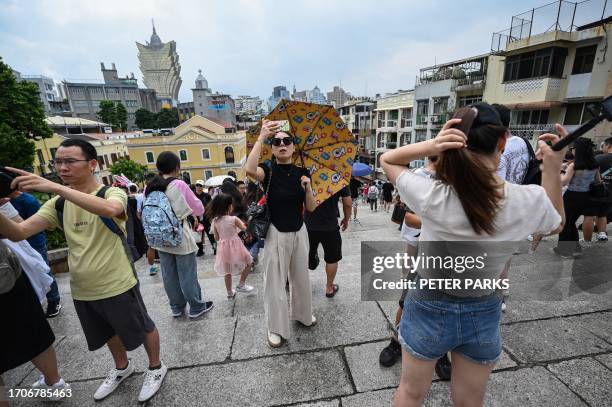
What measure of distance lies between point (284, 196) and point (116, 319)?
5.16 ft

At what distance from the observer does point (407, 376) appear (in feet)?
4.58

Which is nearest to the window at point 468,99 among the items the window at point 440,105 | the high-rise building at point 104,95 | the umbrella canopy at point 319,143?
the window at point 440,105

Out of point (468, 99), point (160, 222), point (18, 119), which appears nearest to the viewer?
point (160, 222)

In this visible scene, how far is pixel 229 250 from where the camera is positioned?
3.47m

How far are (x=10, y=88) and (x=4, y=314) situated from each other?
28007mm

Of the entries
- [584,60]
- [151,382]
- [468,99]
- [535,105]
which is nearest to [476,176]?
[151,382]

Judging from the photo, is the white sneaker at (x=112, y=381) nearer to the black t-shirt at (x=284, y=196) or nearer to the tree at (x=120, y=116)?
the black t-shirt at (x=284, y=196)

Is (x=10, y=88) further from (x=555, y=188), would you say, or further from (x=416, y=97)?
(x=416, y=97)

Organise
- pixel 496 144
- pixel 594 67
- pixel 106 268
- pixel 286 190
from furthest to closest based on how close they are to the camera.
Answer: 1. pixel 594 67
2. pixel 286 190
3. pixel 106 268
4. pixel 496 144

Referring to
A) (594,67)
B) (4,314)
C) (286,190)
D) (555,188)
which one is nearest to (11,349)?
(4,314)

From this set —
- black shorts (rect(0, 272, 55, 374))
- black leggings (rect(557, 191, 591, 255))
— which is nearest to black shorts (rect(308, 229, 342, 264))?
black shorts (rect(0, 272, 55, 374))

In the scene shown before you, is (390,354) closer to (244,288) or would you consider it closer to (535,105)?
(244,288)

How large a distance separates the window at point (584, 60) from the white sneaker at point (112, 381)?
2082 centimetres

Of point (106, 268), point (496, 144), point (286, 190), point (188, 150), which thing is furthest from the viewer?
point (188, 150)
